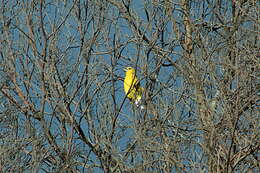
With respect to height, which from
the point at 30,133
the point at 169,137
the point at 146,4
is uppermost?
the point at 146,4

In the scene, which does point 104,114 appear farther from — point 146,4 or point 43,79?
point 146,4

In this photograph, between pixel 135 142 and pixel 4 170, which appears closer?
pixel 4 170

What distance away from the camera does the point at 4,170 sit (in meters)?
4.70

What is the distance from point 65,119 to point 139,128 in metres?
0.63

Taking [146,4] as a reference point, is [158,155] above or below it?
below

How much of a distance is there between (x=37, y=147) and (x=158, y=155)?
98 centimetres

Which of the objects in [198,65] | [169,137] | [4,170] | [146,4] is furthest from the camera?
[146,4]

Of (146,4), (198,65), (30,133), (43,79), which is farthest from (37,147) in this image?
(146,4)

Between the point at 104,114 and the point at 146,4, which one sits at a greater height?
the point at 146,4

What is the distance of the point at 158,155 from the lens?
5.05m

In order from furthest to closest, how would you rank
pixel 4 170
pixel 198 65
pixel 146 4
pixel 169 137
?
pixel 146 4 → pixel 169 137 → pixel 198 65 → pixel 4 170

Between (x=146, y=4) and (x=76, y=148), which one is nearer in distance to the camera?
(x=76, y=148)

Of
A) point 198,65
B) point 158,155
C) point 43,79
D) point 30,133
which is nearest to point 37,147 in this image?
point 30,133

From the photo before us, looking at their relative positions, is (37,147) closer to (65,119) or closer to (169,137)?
(65,119)
